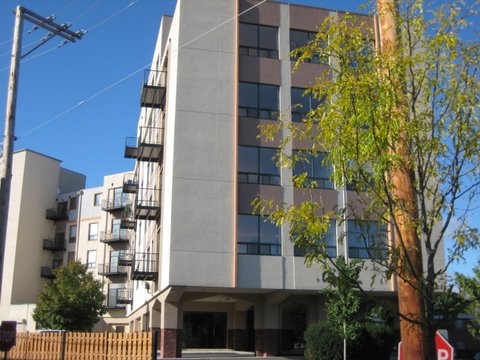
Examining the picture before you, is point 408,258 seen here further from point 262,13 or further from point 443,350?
point 262,13

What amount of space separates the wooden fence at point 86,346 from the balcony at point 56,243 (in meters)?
51.5

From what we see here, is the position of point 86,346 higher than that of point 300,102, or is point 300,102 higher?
point 300,102

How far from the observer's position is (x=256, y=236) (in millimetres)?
28734

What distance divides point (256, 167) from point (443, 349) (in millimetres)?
23822

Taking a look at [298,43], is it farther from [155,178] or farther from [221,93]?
[155,178]

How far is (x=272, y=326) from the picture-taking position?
101 ft

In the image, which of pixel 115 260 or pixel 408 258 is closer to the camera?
pixel 408 258

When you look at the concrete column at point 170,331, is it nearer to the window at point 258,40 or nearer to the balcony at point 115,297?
the window at point 258,40

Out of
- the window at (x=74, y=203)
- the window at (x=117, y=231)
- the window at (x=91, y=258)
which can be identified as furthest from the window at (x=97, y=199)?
the window at (x=91, y=258)

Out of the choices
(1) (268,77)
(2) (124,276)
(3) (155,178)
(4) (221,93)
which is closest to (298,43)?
(1) (268,77)

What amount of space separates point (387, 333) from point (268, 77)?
46.5ft

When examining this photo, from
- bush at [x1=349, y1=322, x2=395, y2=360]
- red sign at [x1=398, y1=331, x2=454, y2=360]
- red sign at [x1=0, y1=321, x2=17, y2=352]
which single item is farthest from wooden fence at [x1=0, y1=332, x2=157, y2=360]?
red sign at [x1=398, y1=331, x2=454, y2=360]

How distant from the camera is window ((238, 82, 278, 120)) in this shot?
30.2m

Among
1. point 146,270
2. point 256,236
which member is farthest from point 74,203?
point 256,236
